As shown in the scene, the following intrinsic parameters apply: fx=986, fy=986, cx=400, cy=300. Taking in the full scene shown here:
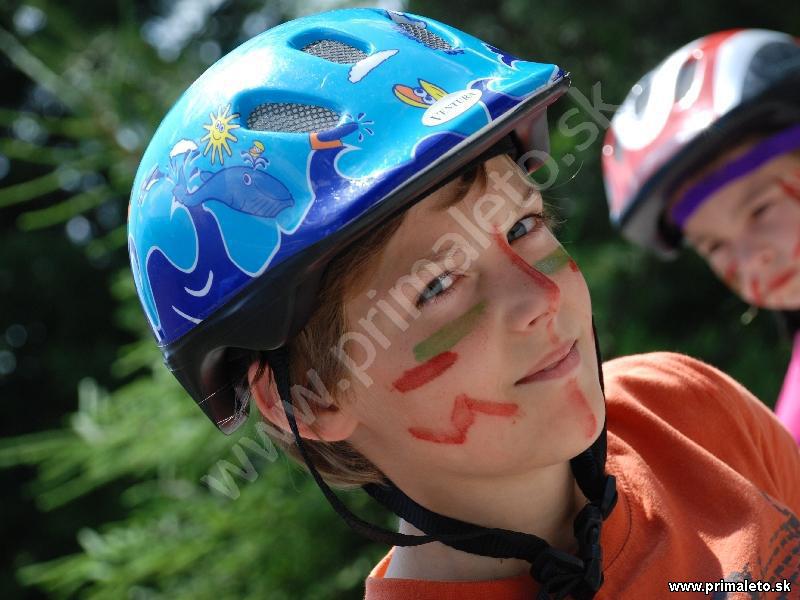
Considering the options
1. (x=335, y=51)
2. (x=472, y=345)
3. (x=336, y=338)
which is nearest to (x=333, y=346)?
(x=336, y=338)

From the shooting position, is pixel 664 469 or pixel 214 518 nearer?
pixel 664 469

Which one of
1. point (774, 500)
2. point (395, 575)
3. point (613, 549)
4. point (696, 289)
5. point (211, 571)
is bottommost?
point (696, 289)

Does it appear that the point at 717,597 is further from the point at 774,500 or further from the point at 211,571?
the point at 211,571

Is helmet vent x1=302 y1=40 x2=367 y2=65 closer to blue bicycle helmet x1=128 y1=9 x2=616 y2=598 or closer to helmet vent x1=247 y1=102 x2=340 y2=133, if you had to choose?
blue bicycle helmet x1=128 y1=9 x2=616 y2=598

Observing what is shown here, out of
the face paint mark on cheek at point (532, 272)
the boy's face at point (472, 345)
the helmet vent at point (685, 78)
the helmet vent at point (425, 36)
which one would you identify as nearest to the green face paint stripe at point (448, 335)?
the boy's face at point (472, 345)

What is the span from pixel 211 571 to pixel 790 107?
277 cm

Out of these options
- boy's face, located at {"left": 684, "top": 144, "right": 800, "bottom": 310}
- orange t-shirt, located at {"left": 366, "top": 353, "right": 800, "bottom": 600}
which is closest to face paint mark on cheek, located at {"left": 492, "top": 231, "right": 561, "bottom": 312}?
orange t-shirt, located at {"left": 366, "top": 353, "right": 800, "bottom": 600}

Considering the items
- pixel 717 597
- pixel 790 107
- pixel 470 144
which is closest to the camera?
pixel 470 144

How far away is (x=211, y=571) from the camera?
3.97 metres

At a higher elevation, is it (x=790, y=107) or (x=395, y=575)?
(x=395, y=575)

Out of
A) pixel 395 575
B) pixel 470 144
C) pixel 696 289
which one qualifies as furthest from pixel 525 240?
pixel 696 289

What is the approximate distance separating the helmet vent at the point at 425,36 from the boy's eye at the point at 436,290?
502 millimetres

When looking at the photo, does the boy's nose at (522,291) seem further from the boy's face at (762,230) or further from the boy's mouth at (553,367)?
the boy's face at (762,230)

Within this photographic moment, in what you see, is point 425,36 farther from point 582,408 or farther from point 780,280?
point 780,280
